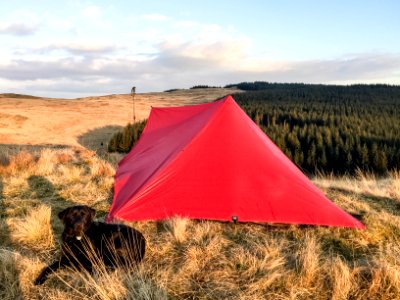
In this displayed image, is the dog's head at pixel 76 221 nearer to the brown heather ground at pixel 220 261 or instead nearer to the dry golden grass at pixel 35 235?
the brown heather ground at pixel 220 261

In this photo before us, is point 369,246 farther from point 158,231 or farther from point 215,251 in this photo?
point 158,231

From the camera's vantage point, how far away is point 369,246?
171 inches

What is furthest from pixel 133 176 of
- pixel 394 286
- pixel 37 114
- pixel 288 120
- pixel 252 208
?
pixel 288 120

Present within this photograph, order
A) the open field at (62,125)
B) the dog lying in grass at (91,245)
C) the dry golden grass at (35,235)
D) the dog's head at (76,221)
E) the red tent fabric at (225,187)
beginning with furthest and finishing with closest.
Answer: the open field at (62,125) < the red tent fabric at (225,187) < the dry golden grass at (35,235) < the dog's head at (76,221) < the dog lying in grass at (91,245)

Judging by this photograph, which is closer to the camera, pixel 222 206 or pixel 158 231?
pixel 158 231

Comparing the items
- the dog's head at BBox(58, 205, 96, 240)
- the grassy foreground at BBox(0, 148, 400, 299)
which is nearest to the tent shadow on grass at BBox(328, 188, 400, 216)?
the grassy foreground at BBox(0, 148, 400, 299)

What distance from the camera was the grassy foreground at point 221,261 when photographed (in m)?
3.07

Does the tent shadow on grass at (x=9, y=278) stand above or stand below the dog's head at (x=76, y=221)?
below

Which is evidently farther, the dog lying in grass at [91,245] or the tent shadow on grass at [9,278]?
the dog lying in grass at [91,245]

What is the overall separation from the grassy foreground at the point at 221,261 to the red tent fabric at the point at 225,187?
19 cm

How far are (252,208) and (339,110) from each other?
249 ft

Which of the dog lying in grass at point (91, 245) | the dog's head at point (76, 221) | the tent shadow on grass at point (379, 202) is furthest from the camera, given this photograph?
the tent shadow on grass at point (379, 202)

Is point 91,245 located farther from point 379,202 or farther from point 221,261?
point 379,202

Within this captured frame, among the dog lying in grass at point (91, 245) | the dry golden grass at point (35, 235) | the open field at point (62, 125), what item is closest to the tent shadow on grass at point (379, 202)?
the dog lying in grass at point (91, 245)
